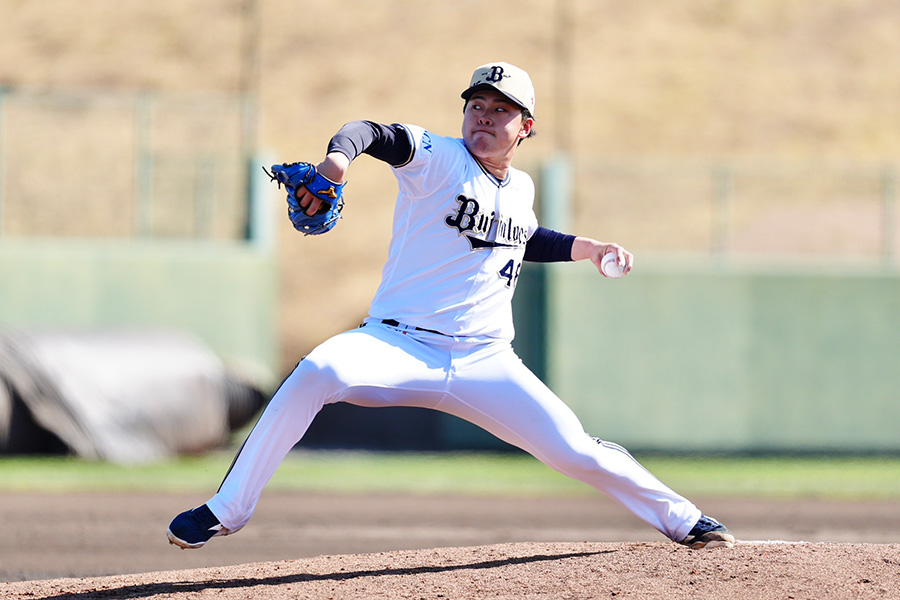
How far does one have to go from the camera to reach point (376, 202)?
25453 millimetres

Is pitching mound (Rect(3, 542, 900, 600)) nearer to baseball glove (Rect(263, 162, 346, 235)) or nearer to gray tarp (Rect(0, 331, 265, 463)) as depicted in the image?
baseball glove (Rect(263, 162, 346, 235))

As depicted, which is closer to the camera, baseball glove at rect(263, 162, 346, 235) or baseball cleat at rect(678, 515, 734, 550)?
baseball glove at rect(263, 162, 346, 235)

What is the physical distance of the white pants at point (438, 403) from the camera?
15.2ft

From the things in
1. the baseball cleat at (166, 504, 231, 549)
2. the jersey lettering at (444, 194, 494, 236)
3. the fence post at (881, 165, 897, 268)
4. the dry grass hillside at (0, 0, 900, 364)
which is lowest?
the baseball cleat at (166, 504, 231, 549)

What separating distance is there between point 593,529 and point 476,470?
430cm

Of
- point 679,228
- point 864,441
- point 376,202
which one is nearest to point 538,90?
point 376,202

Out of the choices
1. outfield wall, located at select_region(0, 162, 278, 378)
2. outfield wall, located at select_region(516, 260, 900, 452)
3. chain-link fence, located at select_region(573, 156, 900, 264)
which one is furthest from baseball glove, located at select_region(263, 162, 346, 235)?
chain-link fence, located at select_region(573, 156, 900, 264)

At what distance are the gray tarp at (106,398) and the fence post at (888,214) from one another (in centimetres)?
855

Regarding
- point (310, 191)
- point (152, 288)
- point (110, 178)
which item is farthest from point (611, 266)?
point (110, 178)

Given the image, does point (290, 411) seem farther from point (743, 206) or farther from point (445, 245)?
point (743, 206)

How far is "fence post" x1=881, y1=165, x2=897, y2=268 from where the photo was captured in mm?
15211

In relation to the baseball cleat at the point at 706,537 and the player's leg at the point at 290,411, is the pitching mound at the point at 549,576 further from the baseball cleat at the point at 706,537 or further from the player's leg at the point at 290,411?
the player's leg at the point at 290,411

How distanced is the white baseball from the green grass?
606 cm

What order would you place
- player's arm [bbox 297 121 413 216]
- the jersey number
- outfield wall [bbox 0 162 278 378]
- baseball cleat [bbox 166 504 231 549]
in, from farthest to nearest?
outfield wall [bbox 0 162 278 378] → the jersey number → baseball cleat [bbox 166 504 231 549] → player's arm [bbox 297 121 413 216]
